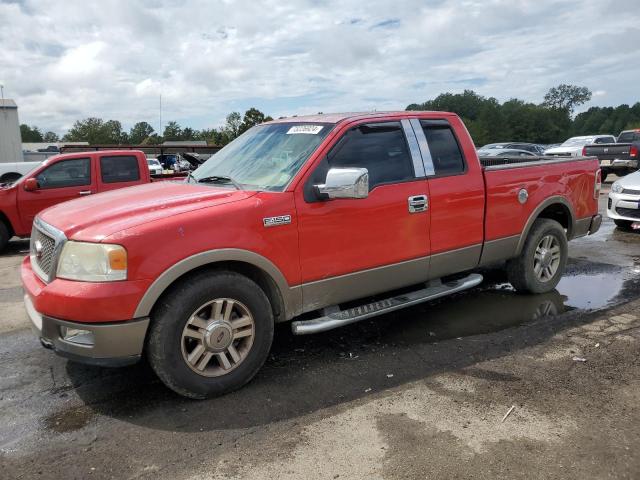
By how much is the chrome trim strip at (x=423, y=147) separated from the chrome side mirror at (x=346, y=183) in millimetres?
1013

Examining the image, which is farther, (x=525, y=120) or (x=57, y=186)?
Answer: (x=525, y=120)

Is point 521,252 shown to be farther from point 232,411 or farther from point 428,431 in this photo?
point 232,411

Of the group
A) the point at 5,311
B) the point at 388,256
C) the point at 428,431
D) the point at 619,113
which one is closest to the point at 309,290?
the point at 388,256

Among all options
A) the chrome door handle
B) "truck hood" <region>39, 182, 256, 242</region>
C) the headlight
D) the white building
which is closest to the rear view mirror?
"truck hood" <region>39, 182, 256, 242</region>

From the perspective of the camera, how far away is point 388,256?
418 cm

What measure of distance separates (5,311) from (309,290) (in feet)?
12.3

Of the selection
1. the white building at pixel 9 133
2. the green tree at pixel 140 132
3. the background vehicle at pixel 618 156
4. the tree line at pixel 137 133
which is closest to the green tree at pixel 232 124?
the tree line at pixel 137 133

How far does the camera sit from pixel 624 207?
927cm

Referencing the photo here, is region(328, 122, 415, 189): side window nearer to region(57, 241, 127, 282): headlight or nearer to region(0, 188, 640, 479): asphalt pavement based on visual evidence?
region(0, 188, 640, 479): asphalt pavement

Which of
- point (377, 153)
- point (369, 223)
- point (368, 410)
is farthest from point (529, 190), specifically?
point (368, 410)

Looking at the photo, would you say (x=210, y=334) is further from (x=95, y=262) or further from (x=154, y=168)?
(x=154, y=168)

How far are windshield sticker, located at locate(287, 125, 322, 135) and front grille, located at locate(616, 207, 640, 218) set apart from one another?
743cm

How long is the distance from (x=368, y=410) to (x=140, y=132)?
140 metres

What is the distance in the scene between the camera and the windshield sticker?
4.12 m
